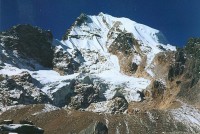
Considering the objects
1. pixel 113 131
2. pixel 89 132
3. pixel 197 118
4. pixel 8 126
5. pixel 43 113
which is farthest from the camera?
pixel 43 113

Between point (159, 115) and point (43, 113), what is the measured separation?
44.0 m

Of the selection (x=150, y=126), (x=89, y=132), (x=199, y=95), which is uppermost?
(x=199, y=95)

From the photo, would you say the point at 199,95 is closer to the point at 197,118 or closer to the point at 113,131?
the point at 197,118

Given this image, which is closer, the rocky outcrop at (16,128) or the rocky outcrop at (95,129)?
the rocky outcrop at (16,128)

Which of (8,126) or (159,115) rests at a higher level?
(159,115)

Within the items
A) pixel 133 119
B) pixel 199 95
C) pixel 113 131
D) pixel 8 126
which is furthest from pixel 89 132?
pixel 199 95

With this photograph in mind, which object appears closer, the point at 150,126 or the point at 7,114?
the point at 150,126

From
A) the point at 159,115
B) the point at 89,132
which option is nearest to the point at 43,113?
the point at 159,115

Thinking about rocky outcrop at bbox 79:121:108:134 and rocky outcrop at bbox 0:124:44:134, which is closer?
rocky outcrop at bbox 0:124:44:134

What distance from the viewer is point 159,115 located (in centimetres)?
16662

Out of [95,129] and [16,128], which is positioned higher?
[95,129]

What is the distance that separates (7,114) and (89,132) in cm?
14454

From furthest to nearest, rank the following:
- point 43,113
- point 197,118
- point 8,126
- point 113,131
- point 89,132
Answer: point 43,113, point 197,118, point 113,131, point 89,132, point 8,126

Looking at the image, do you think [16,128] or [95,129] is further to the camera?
[95,129]
